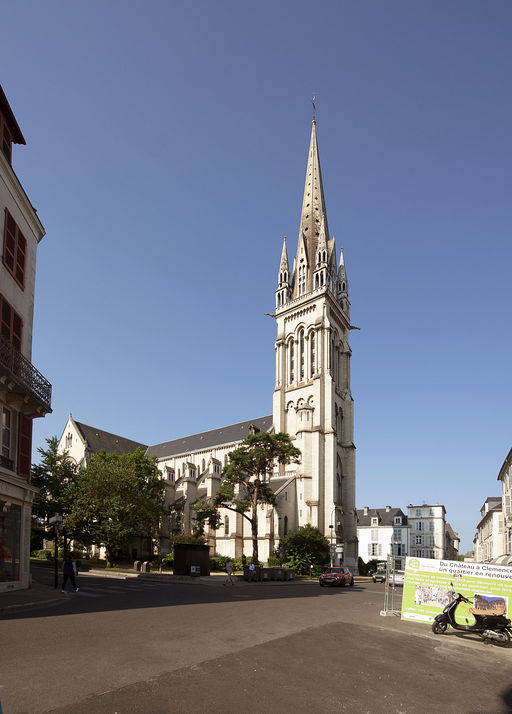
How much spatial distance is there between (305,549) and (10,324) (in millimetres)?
39814

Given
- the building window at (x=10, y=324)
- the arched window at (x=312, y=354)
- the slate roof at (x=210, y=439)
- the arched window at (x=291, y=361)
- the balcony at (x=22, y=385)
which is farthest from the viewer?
the slate roof at (x=210, y=439)

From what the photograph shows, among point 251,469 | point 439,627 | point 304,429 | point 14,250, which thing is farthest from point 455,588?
point 304,429

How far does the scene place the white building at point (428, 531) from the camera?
332 ft

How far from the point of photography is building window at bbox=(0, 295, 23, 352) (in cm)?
2048

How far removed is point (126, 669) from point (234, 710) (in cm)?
251

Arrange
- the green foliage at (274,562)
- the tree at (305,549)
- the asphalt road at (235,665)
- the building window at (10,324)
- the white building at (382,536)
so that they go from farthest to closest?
the white building at (382,536)
the green foliage at (274,562)
the tree at (305,549)
the building window at (10,324)
the asphalt road at (235,665)

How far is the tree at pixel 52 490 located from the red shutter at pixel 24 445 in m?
23.2

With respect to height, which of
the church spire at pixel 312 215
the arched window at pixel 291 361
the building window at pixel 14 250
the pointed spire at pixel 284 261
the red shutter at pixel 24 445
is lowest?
the red shutter at pixel 24 445

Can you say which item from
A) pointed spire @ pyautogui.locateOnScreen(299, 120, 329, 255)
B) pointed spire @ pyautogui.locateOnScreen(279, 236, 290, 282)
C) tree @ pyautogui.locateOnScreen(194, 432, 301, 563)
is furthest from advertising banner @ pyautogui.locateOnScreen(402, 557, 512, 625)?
pointed spire @ pyautogui.locateOnScreen(279, 236, 290, 282)

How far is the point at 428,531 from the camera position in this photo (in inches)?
4016

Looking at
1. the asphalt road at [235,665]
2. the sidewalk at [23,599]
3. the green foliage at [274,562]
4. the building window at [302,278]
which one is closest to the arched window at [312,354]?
the building window at [302,278]

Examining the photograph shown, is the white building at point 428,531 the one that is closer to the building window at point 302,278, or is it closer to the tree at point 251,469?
the building window at point 302,278

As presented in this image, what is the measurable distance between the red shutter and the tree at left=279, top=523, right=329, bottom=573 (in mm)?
34584

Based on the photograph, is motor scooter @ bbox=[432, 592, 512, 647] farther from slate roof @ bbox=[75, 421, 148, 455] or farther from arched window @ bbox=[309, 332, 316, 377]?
slate roof @ bbox=[75, 421, 148, 455]
